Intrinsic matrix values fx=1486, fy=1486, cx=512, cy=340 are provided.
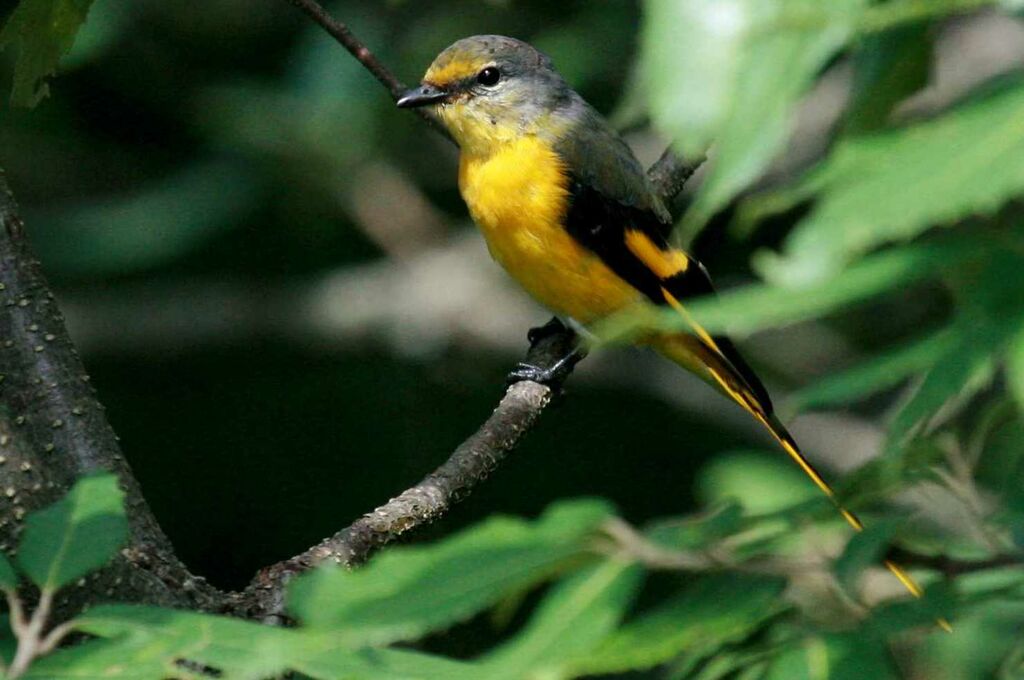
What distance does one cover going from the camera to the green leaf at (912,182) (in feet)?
3.08

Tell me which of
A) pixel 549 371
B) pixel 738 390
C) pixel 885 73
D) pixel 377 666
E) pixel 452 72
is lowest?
pixel 738 390

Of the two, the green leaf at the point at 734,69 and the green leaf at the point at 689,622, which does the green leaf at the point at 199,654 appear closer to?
the green leaf at the point at 689,622

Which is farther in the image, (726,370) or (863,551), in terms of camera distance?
(726,370)

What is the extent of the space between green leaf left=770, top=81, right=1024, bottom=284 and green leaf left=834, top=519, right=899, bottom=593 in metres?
0.26

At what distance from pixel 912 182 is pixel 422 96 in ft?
12.0

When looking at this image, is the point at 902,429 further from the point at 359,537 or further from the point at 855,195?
the point at 359,537

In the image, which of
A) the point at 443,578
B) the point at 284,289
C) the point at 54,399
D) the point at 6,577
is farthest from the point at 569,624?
the point at 284,289

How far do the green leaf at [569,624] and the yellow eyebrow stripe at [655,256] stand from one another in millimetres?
3387

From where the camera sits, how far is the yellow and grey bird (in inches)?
178

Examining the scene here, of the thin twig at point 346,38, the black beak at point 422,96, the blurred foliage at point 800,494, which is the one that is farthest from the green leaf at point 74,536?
the black beak at point 422,96

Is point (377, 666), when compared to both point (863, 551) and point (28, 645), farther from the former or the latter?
point (863, 551)

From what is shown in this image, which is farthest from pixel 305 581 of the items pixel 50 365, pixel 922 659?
pixel 922 659

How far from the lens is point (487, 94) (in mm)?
4766

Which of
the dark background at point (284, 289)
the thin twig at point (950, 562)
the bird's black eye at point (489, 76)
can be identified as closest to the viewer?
the thin twig at point (950, 562)
